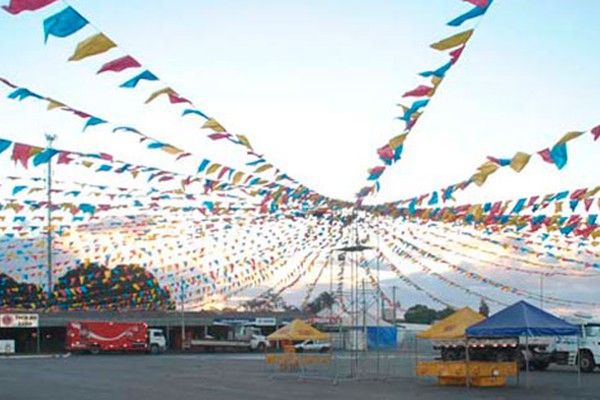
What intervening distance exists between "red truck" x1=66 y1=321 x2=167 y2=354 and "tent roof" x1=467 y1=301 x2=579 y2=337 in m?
35.6

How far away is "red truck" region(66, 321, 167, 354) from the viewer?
53.3 metres

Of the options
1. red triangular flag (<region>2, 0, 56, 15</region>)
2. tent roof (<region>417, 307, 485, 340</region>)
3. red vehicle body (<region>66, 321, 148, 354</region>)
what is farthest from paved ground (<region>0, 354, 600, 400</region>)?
red vehicle body (<region>66, 321, 148, 354</region>)

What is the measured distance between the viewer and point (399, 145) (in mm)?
16047

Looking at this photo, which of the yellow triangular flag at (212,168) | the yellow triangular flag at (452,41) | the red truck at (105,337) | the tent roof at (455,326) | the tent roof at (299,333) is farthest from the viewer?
the red truck at (105,337)

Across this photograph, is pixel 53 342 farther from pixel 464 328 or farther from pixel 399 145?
pixel 399 145

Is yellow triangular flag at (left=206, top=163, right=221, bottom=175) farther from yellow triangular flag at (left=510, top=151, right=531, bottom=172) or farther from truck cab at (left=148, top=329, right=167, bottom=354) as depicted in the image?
truck cab at (left=148, top=329, right=167, bottom=354)

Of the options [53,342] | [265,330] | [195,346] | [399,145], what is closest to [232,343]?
[195,346]

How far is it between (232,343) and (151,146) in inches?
1864

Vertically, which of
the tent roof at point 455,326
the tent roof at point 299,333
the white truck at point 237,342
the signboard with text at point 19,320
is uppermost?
the tent roof at point 455,326

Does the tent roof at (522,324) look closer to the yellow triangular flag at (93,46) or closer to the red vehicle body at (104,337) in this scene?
the yellow triangular flag at (93,46)

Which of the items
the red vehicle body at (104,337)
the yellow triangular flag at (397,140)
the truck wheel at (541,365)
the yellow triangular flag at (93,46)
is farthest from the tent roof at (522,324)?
the red vehicle body at (104,337)

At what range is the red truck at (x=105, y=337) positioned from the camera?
175ft

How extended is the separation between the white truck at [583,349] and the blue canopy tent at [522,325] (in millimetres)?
6311

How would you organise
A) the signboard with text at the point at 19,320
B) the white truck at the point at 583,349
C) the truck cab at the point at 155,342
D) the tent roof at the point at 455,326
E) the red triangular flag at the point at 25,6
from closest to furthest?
the red triangular flag at the point at 25,6
the tent roof at the point at 455,326
the white truck at the point at 583,349
the signboard with text at the point at 19,320
the truck cab at the point at 155,342
